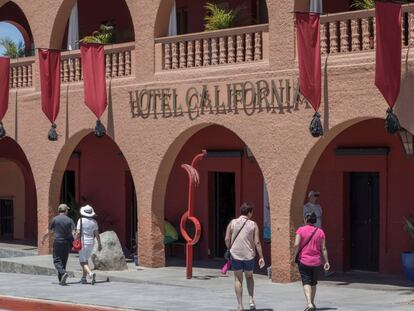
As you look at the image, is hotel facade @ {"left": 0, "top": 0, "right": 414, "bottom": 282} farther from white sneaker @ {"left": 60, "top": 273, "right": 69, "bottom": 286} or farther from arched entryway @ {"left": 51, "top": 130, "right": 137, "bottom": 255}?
white sneaker @ {"left": 60, "top": 273, "right": 69, "bottom": 286}

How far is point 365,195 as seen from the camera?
21.5m

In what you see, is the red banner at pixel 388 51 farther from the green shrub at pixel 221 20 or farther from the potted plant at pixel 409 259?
the green shrub at pixel 221 20

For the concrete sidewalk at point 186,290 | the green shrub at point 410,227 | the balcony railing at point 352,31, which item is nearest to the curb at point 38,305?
the concrete sidewalk at point 186,290

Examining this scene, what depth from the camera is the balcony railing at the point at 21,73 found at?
26.1 m

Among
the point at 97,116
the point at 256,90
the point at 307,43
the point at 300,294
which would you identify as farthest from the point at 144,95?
the point at 300,294

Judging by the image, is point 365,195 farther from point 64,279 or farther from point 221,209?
point 64,279

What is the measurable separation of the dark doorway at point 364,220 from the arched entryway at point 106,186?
6746 millimetres

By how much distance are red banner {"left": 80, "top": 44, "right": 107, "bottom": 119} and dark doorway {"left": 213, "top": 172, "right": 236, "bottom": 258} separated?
11.9ft

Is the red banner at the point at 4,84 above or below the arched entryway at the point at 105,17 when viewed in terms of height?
below

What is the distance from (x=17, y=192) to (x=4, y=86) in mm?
5774

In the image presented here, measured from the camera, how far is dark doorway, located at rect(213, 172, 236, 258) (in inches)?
962

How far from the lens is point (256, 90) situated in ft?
65.1

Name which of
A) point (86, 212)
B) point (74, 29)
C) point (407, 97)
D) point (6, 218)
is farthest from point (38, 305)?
point (6, 218)

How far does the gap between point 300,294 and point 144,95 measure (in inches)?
271
